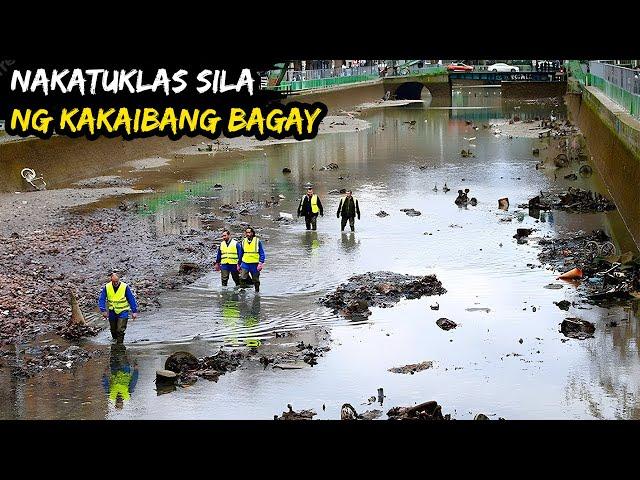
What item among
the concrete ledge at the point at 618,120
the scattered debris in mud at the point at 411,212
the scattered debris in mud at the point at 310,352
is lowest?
the scattered debris in mud at the point at 310,352

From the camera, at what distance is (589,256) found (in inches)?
967

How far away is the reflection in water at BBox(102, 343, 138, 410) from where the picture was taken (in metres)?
15.7

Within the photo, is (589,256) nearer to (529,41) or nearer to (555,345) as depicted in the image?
(555,345)

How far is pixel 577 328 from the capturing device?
1902cm

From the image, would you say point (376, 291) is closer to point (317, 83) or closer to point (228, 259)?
point (228, 259)

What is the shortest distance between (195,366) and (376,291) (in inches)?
241

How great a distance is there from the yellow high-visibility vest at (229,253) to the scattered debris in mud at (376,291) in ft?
7.20

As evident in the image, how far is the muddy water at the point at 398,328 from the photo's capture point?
15.5m

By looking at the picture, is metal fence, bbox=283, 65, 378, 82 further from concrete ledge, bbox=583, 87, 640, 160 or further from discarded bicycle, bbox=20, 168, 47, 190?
discarded bicycle, bbox=20, 168, 47, 190

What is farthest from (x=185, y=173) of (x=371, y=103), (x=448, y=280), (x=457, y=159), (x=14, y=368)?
(x=371, y=103)

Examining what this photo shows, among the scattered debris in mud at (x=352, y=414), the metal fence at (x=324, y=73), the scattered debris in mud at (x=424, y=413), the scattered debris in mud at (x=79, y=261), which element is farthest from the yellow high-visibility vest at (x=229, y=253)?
the metal fence at (x=324, y=73)

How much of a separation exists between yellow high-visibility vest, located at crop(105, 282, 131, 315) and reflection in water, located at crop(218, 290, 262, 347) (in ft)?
6.16

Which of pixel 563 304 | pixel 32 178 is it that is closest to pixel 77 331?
pixel 563 304

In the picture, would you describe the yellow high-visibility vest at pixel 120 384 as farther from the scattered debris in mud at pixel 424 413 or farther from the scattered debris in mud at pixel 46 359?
the scattered debris in mud at pixel 424 413
